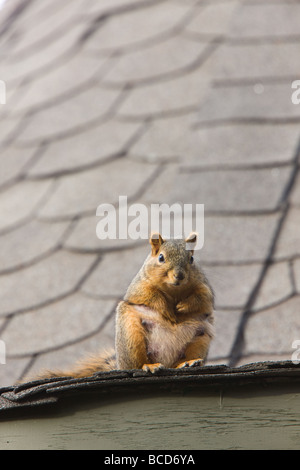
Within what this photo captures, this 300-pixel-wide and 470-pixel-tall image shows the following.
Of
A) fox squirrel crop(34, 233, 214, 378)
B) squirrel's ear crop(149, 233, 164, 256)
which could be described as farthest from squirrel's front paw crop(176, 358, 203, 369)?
squirrel's ear crop(149, 233, 164, 256)

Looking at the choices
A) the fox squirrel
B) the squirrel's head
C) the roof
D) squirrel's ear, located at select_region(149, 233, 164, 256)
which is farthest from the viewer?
squirrel's ear, located at select_region(149, 233, 164, 256)

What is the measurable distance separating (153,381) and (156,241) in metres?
0.49

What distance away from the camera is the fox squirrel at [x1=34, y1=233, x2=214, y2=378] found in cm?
172

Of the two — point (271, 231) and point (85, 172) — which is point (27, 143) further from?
point (271, 231)

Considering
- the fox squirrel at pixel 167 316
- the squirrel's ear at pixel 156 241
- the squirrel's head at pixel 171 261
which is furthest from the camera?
the squirrel's ear at pixel 156 241

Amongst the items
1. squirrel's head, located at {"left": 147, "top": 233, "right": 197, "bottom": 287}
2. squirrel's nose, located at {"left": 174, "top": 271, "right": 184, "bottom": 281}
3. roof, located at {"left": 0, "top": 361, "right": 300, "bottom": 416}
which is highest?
squirrel's head, located at {"left": 147, "top": 233, "right": 197, "bottom": 287}

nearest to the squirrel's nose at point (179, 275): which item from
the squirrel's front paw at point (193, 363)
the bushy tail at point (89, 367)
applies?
the squirrel's front paw at point (193, 363)

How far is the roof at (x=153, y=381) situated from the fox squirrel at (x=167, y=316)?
39 millimetres

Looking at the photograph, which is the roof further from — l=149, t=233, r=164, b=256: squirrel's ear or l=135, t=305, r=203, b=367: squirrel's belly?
l=149, t=233, r=164, b=256: squirrel's ear

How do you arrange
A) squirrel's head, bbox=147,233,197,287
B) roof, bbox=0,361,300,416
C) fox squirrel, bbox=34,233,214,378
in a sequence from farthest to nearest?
squirrel's head, bbox=147,233,197,287
fox squirrel, bbox=34,233,214,378
roof, bbox=0,361,300,416

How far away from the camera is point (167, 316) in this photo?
1.77m

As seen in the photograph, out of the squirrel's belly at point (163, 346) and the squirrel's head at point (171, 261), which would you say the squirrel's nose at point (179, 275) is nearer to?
the squirrel's head at point (171, 261)

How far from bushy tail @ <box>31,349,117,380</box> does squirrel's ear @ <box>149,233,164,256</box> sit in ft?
1.13

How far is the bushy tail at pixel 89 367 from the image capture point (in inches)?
81.7
